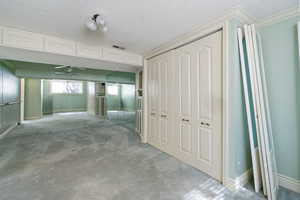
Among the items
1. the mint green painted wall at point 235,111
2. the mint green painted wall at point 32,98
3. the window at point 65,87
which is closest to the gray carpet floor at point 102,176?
the mint green painted wall at point 235,111

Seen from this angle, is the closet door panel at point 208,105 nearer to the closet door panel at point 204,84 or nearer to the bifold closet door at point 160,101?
the closet door panel at point 204,84

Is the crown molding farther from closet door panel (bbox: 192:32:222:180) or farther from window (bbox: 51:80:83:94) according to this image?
window (bbox: 51:80:83:94)

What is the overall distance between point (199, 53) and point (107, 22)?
1.57 m

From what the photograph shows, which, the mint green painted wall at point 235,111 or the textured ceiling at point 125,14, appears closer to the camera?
the textured ceiling at point 125,14

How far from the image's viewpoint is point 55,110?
9.97m

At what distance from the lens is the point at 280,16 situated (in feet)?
5.72

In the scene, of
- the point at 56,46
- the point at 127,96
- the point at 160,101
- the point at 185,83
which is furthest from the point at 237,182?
the point at 127,96

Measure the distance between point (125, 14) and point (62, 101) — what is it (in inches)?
432

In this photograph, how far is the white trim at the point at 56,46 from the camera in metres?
2.09

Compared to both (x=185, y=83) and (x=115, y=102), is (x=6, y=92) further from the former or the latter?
(x=115, y=102)

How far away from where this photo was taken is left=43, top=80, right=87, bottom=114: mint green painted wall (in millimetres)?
9407

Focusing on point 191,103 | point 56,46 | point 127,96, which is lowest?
point 191,103

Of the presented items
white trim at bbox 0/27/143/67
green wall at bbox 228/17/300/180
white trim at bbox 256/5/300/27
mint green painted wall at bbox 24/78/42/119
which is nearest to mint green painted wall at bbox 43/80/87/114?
mint green painted wall at bbox 24/78/42/119

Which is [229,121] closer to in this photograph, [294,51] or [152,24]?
[294,51]
